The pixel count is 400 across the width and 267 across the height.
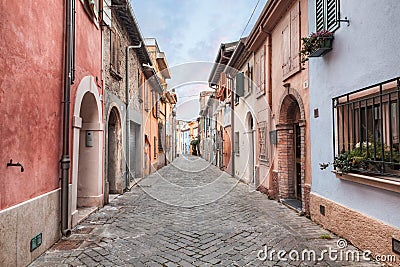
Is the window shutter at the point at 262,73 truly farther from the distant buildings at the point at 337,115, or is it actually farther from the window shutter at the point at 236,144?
the window shutter at the point at 236,144

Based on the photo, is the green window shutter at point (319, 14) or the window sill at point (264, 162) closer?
the green window shutter at point (319, 14)

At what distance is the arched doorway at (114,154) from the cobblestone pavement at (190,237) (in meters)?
1.28

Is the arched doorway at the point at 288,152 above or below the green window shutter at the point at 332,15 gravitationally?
below

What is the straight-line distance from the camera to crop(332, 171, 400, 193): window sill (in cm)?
351

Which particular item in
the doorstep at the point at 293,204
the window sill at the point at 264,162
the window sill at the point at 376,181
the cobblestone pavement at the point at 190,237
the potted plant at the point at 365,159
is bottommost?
the cobblestone pavement at the point at 190,237

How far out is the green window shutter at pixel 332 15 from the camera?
191 inches

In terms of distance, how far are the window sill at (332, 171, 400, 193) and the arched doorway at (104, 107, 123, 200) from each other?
6500 millimetres

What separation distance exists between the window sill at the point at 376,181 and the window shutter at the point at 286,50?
3516 mm

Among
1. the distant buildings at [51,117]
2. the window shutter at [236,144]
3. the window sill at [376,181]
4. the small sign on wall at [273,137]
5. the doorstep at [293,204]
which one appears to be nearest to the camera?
the distant buildings at [51,117]

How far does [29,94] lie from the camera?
12.5 ft

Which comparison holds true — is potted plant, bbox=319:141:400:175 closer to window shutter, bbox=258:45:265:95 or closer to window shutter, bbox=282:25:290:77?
window shutter, bbox=282:25:290:77

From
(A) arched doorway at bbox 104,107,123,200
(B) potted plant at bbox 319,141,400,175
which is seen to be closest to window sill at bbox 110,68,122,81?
(A) arched doorway at bbox 104,107,123,200

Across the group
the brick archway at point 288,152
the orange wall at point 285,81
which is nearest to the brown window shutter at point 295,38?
the orange wall at point 285,81

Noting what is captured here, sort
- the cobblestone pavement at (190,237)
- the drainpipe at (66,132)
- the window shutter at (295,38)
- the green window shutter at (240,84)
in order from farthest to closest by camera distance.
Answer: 1. the green window shutter at (240,84)
2. the window shutter at (295,38)
3. the drainpipe at (66,132)
4. the cobblestone pavement at (190,237)
